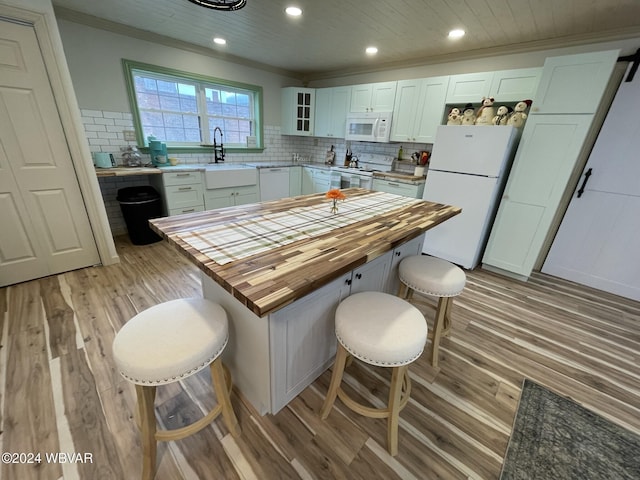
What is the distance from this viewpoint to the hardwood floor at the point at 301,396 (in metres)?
1.14

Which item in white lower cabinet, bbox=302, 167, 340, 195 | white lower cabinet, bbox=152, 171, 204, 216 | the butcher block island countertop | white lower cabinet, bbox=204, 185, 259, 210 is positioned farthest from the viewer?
white lower cabinet, bbox=302, 167, 340, 195

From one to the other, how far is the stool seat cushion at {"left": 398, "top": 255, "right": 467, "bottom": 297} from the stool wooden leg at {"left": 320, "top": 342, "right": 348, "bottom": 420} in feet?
2.24

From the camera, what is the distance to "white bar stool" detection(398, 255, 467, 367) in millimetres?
1565

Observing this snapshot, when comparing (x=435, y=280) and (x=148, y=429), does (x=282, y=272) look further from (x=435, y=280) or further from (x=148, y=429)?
(x=435, y=280)

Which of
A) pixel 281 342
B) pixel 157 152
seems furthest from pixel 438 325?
pixel 157 152

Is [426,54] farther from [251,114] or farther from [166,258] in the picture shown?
[166,258]

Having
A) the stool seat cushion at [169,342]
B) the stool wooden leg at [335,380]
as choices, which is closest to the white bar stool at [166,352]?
the stool seat cushion at [169,342]

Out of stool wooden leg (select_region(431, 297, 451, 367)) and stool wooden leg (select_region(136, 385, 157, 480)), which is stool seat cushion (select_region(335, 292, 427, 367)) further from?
stool wooden leg (select_region(136, 385, 157, 480))

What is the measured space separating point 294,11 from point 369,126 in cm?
192

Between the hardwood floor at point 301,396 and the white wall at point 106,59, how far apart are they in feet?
7.14

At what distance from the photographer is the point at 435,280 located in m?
1.57

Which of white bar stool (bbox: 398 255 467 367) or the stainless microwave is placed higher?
the stainless microwave

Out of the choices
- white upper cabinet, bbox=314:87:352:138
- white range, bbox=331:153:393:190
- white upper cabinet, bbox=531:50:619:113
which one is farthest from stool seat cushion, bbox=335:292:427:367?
white upper cabinet, bbox=314:87:352:138

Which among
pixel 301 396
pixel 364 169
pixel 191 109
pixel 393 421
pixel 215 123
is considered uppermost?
pixel 191 109
